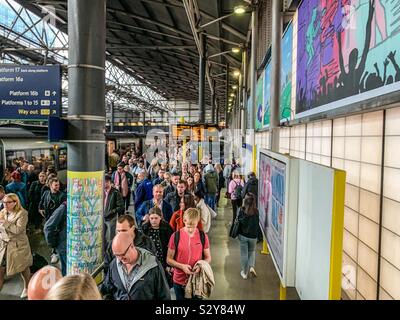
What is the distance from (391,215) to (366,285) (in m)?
0.81

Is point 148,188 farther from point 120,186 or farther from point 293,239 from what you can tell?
point 293,239

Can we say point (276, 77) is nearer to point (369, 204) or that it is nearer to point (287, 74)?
point (287, 74)

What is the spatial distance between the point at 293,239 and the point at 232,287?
239 centimetres

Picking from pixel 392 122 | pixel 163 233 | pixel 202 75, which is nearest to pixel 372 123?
pixel 392 122

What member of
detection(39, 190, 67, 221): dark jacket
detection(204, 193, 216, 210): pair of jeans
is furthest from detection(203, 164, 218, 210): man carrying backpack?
detection(39, 190, 67, 221): dark jacket

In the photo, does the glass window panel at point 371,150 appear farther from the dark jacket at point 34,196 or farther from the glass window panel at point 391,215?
the dark jacket at point 34,196

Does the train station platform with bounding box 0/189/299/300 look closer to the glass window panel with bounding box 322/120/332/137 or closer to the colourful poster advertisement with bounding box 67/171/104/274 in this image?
the colourful poster advertisement with bounding box 67/171/104/274

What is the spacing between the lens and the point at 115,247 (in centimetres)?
253

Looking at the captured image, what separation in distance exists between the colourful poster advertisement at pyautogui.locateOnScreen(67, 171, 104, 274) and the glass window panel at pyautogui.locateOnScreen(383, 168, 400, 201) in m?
3.13

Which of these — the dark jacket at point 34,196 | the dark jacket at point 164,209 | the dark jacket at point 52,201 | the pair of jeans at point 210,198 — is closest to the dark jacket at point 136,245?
the dark jacket at point 164,209

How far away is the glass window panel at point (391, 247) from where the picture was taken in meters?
2.33

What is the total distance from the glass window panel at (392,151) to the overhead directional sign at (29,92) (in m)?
5.87

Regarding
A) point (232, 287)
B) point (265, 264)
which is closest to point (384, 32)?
point (232, 287)

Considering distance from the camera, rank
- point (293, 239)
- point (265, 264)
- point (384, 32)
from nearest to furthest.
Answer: point (384, 32)
point (293, 239)
point (265, 264)
